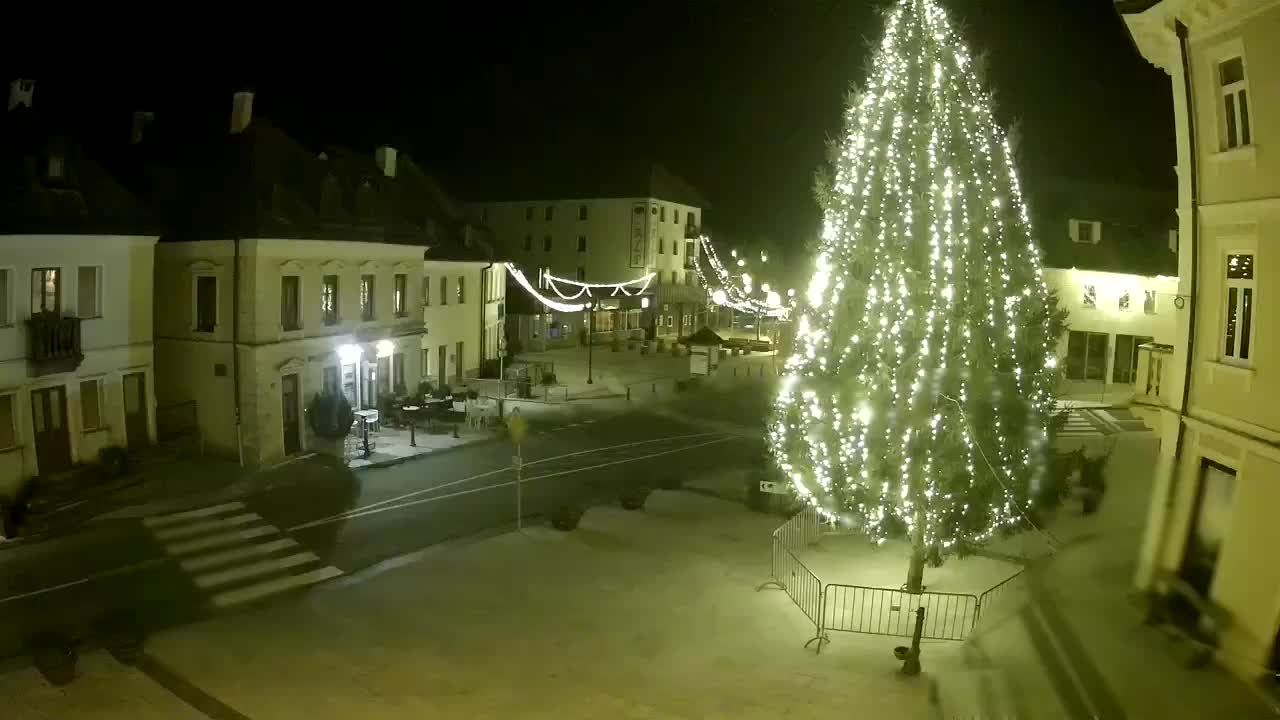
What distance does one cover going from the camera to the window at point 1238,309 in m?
12.5

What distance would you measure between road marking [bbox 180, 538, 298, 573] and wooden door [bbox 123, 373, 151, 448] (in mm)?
8108

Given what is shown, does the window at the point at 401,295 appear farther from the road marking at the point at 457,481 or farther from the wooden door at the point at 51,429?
the wooden door at the point at 51,429

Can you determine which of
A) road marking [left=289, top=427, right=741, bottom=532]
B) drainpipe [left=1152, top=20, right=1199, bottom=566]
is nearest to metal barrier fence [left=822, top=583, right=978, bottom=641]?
drainpipe [left=1152, top=20, right=1199, bottom=566]

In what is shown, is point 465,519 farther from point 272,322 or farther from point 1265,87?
point 1265,87

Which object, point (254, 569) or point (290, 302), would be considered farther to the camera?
point (290, 302)

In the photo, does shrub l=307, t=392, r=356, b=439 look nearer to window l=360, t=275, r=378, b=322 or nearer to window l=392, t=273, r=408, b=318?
window l=360, t=275, r=378, b=322

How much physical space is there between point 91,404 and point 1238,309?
2411 cm

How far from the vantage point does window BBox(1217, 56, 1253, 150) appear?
41.0 ft

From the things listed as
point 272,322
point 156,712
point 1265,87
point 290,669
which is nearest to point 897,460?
point 1265,87

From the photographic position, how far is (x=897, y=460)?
1320 centimetres

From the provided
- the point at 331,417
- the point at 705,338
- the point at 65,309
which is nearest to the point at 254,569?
the point at 331,417

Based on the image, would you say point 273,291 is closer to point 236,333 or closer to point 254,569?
point 236,333

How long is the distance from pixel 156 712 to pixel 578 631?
540 centimetres

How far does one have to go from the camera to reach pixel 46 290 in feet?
72.4
